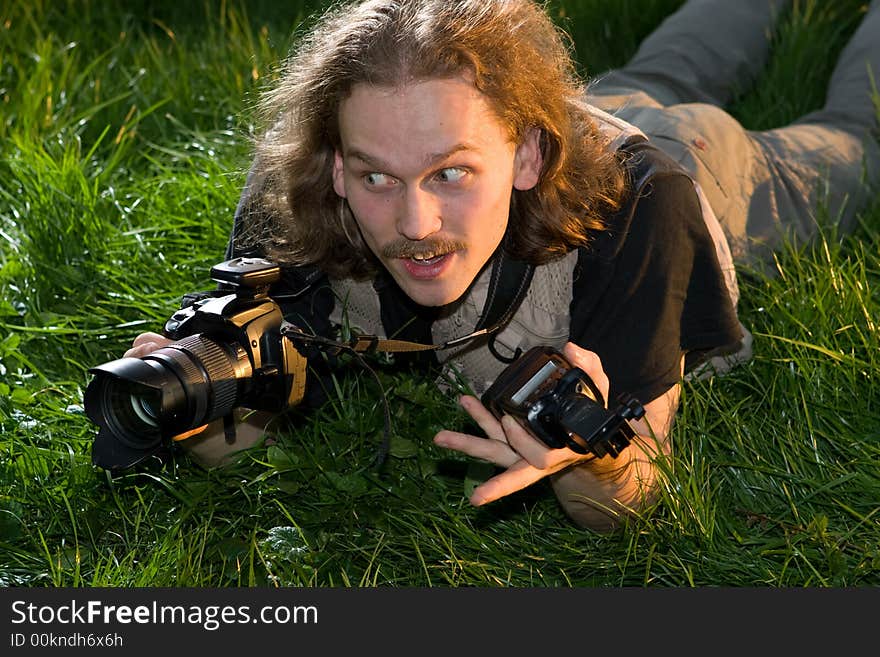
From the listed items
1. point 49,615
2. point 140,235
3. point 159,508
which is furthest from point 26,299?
point 49,615

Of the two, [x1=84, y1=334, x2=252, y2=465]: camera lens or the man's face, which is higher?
the man's face

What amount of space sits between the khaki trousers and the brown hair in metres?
0.75

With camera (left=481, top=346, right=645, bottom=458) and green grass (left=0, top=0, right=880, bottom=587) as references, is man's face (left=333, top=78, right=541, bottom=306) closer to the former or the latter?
camera (left=481, top=346, right=645, bottom=458)

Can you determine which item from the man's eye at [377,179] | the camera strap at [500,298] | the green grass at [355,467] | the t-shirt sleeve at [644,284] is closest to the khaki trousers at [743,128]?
the green grass at [355,467]

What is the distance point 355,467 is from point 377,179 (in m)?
0.73

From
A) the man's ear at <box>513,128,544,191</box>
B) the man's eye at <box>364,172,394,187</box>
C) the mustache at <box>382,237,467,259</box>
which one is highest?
→ the man's eye at <box>364,172,394,187</box>

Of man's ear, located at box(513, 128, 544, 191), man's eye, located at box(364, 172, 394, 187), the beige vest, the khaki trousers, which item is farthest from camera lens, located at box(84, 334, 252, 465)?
the khaki trousers

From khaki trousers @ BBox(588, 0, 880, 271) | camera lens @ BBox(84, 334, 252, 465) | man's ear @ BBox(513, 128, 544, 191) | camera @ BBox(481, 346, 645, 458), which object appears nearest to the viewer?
camera @ BBox(481, 346, 645, 458)

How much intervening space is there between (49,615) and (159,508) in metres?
0.46

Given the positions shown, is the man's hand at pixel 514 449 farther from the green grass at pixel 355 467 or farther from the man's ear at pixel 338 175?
the man's ear at pixel 338 175


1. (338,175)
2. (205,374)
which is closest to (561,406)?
(205,374)

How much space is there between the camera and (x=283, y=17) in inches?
215

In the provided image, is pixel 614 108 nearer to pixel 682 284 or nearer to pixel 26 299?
pixel 682 284

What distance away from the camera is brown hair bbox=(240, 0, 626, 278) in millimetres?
2201
